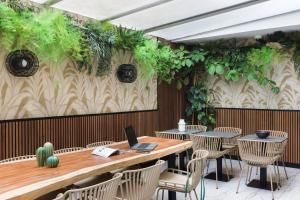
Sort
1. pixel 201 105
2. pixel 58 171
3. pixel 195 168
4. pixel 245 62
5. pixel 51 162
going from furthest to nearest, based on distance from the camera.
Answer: pixel 201 105 → pixel 245 62 → pixel 195 168 → pixel 51 162 → pixel 58 171

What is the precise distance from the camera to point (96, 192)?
226 centimetres

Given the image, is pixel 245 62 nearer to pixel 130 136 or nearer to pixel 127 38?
pixel 127 38

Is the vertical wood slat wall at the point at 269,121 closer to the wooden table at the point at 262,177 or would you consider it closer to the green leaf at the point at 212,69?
the green leaf at the point at 212,69

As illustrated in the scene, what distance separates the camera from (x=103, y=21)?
5.00 m

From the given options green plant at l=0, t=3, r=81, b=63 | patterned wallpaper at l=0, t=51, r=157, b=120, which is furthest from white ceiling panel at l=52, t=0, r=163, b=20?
patterned wallpaper at l=0, t=51, r=157, b=120

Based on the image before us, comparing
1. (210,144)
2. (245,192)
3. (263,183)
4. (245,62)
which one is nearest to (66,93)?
(210,144)

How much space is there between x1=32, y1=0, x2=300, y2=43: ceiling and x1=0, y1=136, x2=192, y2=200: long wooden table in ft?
7.13

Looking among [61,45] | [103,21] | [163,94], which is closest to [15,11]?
[61,45]

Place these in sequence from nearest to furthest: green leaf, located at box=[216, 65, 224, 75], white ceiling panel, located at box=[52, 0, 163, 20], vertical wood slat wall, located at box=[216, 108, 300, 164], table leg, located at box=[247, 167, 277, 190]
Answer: white ceiling panel, located at box=[52, 0, 163, 20] < table leg, located at box=[247, 167, 277, 190] < vertical wood slat wall, located at box=[216, 108, 300, 164] < green leaf, located at box=[216, 65, 224, 75]

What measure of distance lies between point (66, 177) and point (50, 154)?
52 cm

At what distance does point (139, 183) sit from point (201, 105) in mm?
4506

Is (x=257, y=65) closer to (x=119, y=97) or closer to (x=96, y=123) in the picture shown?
(x=119, y=97)

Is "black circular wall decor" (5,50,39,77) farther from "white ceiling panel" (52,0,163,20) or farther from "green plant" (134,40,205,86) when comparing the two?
"green plant" (134,40,205,86)

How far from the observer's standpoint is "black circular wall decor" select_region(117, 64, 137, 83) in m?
5.63
